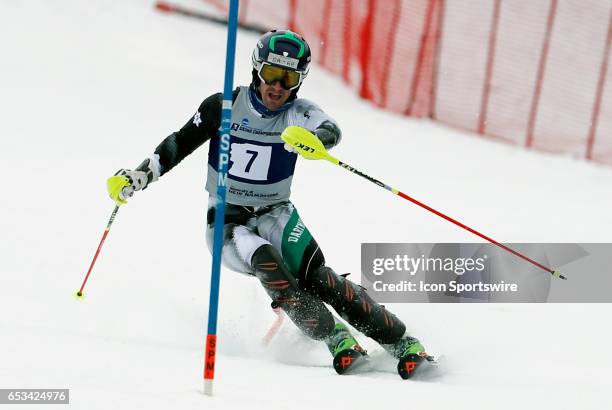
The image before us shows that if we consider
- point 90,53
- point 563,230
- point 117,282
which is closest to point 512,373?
point 117,282

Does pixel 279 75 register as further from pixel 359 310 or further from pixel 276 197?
pixel 359 310

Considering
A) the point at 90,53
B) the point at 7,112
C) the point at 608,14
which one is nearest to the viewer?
the point at 7,112

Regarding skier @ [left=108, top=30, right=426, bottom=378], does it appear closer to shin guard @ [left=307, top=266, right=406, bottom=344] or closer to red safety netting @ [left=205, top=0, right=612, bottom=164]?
shin guard @ [left=307, top=266, right=406, bottom=344]

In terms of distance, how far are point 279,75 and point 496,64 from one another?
6.31 metres

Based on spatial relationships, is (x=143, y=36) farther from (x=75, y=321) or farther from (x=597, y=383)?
(x=597, y=383)

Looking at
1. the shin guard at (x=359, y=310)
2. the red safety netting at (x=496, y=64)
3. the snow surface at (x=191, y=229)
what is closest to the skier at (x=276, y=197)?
the shin guard at (x=359, y=310)

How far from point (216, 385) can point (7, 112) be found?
627cm

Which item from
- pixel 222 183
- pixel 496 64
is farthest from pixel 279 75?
pixel 496 64

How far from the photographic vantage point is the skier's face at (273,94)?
16.5 ft

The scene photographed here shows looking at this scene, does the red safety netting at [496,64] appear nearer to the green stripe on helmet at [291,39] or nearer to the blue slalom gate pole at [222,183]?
the green stripe on helmet at [291,39]

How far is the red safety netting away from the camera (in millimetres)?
10062

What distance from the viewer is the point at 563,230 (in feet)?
25.4

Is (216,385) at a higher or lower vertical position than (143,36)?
lower

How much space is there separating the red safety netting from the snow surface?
1.06 ft
